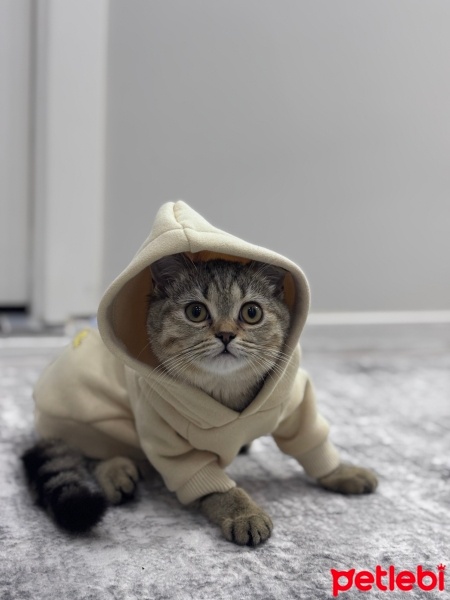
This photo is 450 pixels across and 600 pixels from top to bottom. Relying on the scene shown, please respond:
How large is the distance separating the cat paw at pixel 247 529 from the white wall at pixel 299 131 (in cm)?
118

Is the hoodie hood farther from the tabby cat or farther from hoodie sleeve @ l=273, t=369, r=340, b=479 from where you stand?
hoodie sleeve @ l=273, t=369, r=340, b=479

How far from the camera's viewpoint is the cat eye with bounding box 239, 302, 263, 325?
117 centimetres

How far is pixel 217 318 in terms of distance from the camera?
115cm

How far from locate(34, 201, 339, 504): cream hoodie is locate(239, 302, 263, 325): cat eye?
A: 0.23 ft

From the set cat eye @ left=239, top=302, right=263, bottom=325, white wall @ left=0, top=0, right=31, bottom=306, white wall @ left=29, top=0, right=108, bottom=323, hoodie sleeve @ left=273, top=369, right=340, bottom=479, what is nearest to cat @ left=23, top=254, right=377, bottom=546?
cat eye @ left=239, top=302, right=263, bottom=325

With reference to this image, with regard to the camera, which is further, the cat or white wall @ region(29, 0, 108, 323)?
white wall @ region(29, 0, 108, 323)

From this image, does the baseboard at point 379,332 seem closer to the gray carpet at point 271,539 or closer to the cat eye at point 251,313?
the gray carpet at point 271,539

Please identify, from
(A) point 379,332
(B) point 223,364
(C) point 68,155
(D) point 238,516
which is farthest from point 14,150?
(D) point 238,516

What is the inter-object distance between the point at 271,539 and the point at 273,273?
1.29 feet

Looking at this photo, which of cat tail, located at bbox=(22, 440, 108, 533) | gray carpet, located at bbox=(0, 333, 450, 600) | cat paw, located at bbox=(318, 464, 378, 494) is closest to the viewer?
gray carpet, located at bbox=(0, 333, 450, 600)

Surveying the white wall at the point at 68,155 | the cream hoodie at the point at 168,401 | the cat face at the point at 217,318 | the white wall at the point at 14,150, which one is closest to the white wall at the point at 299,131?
the white wall at the point at 68,155

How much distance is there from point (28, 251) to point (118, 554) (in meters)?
1.32

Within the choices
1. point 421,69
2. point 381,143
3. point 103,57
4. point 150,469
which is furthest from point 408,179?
point 150,469

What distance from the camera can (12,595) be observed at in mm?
943
